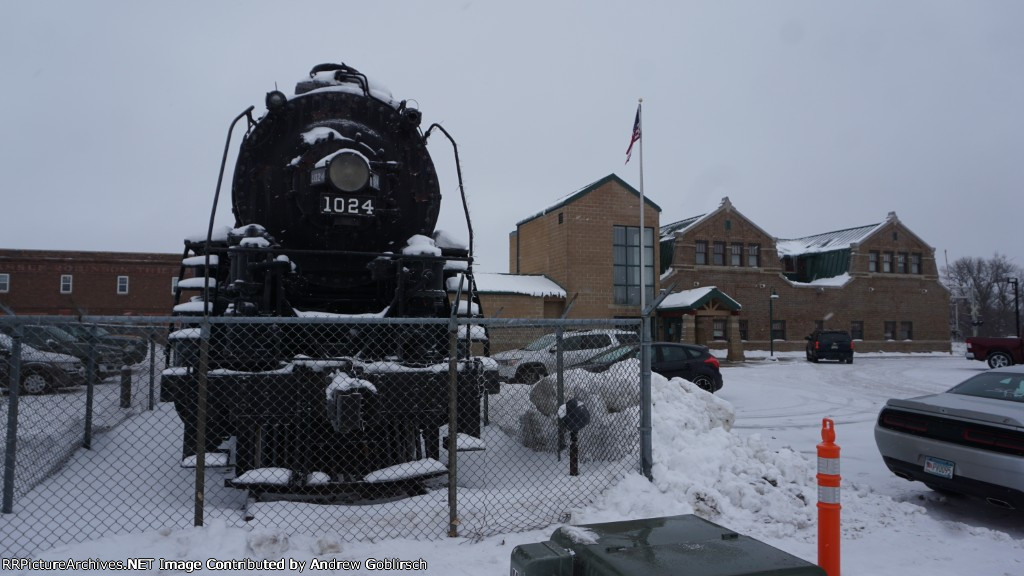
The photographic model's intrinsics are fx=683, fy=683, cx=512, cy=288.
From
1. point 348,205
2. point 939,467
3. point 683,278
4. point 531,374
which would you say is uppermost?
point 683,278

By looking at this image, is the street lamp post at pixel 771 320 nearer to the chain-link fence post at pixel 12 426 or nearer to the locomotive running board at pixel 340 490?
the locomotive running board at pixel 340 490

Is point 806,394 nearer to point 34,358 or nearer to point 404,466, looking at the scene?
point 404,466

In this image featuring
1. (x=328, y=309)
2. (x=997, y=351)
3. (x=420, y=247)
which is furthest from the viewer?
(x=997, y=351)

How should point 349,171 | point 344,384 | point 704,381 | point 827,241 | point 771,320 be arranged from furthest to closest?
point 827,241, point 771,320, point 704,381, point 349,171, point 344,384

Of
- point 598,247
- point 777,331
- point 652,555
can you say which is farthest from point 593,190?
point 652,555

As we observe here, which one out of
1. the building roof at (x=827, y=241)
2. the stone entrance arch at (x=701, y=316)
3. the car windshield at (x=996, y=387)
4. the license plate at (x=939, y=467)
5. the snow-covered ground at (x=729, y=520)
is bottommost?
the snow-covered ground at (x=729, y=520)

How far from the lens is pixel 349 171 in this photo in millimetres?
6301

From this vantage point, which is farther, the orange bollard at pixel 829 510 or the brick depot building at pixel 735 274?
the brick depot building at pixel 735 274

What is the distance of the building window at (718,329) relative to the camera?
3529 cm

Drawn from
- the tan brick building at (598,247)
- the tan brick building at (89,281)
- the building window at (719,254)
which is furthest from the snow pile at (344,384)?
the tan brick building at (89,281)

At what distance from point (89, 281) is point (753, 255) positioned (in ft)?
138

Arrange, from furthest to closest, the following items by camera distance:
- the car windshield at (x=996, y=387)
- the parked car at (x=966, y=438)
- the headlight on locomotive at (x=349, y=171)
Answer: the car windshield at (x=996, y=387) → the headlight on locomotive at (x=349, y=171) → the parked car at (x=966, y=438)

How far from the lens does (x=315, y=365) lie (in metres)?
5.54

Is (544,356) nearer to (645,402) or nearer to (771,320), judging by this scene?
(645,402)
